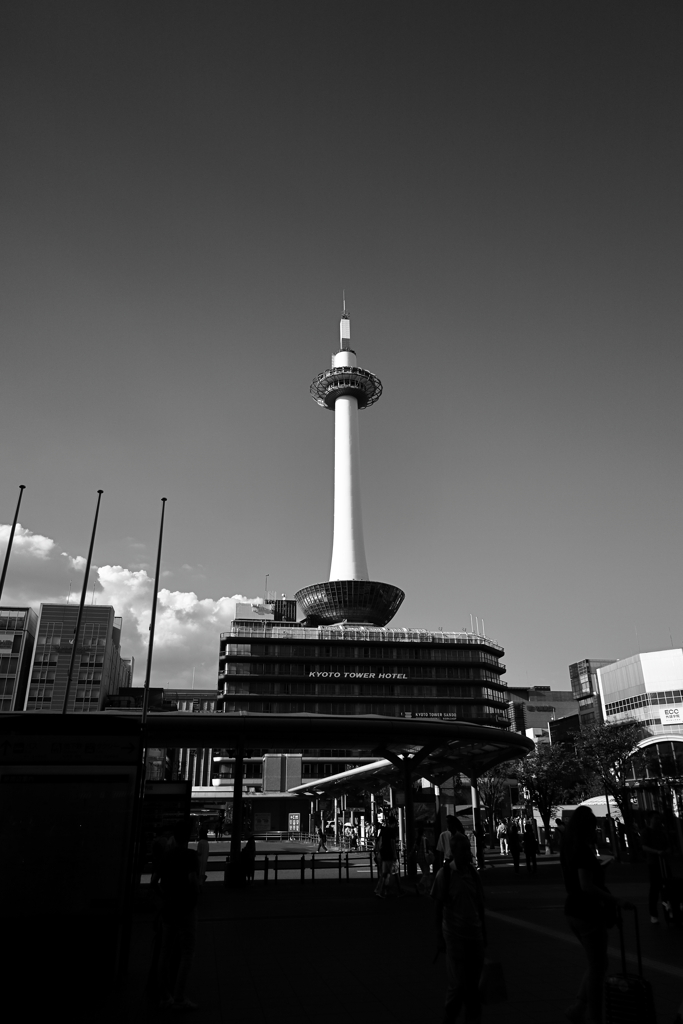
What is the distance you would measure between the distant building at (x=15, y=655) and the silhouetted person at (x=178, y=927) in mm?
98189

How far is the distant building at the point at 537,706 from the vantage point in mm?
134375

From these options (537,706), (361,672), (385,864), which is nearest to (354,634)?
(361,672)

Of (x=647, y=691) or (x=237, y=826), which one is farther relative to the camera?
(x=647, y=691)

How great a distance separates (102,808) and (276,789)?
80.3 metres

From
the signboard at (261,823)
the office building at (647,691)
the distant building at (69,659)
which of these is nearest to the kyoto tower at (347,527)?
the distant building at (69,659)

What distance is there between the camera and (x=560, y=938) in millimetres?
11195

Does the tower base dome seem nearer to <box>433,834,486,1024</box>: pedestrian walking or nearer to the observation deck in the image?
the observation deck

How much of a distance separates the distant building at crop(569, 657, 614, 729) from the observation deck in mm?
60082

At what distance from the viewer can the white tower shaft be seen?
370 ft

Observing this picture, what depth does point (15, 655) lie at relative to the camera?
322 ft

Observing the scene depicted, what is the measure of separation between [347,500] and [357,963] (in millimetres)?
107546

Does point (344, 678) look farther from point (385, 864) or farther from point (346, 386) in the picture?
point (385, 864)

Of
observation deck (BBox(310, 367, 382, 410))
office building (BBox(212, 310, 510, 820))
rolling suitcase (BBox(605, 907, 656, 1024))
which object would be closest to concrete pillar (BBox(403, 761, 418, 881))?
rolling suitcase (BBox(605, 907, 656, 1024))

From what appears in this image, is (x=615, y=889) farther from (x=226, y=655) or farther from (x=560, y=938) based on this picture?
(x=226, y=655)
